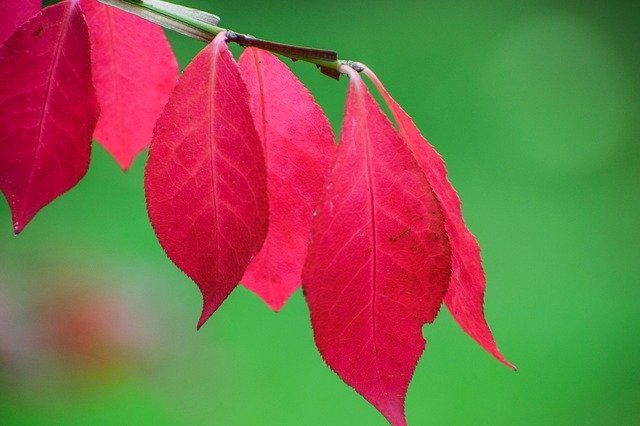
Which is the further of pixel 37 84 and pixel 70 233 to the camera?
pixel 70 233

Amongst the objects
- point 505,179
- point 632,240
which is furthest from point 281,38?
point 632,240

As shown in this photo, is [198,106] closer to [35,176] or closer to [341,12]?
[35,176]

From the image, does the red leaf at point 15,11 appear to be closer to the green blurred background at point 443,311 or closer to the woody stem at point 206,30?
the woody stem at point 206,30

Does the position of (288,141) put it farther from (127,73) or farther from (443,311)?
(443,311)

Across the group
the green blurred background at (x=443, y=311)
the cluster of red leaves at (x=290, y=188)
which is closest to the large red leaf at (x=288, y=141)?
the cluster of red leaves at (x=290, y=188)

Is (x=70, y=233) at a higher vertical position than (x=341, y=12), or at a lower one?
lower

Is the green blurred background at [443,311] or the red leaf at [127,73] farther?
the green blurred background at [443,311]
